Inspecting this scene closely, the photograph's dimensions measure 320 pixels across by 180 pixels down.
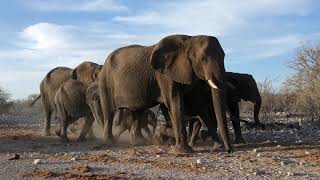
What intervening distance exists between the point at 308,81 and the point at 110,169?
21.8 meters

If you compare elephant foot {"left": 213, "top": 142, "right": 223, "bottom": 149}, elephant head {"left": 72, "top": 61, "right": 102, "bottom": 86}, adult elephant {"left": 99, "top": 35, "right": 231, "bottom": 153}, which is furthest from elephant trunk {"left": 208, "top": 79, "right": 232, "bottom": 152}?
elephant head {"left": 72, "top": 61, "right": 102, "bottom": 86}

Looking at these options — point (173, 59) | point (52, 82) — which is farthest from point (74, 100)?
point (173, 59)

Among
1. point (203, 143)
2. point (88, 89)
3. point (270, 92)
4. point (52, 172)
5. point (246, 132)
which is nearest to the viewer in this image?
point (52, 172)

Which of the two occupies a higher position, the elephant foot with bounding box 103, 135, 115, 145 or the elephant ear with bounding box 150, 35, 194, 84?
the elephant ear with bounding box 150, 35, 194, 84

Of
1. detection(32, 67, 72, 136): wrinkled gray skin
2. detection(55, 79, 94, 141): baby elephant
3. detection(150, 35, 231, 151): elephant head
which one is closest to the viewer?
detection(150, 35, 231, 151): elephant head

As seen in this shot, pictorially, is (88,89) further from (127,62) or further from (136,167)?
(136,167)

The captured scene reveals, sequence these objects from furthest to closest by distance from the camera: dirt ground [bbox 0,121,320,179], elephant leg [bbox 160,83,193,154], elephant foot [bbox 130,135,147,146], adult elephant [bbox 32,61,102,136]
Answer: adult elephant [bbox 32,61,102,136], elephant foot [bbox 130,135,147,146], elephant leg [bbox 160,83,193,154], dirt ground [bbox 0,121,320,179]

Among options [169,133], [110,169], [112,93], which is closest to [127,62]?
[112,93]

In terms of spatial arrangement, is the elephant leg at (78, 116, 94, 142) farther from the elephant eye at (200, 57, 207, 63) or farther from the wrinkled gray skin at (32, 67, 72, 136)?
the elephant eye at (200, 57, 207, 63)

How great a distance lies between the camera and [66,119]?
1912 cm

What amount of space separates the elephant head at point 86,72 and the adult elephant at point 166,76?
3.00 meters

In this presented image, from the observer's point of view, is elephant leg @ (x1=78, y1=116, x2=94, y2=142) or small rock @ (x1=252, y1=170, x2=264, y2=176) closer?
small rock @ (x1=252, y1=170, x2=264, y2=176)

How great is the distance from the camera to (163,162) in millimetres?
11852

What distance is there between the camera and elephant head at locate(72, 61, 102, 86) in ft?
66.1
